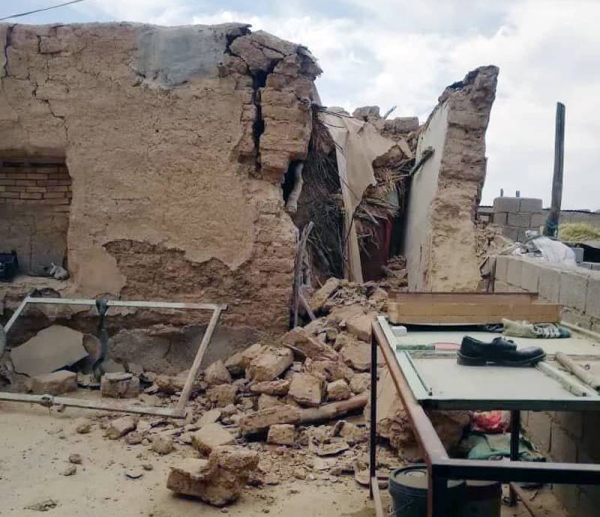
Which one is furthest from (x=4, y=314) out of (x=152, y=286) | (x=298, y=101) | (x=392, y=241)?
(x=392, y=241)

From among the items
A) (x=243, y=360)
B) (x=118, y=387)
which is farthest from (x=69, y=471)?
(x=243, y=360)

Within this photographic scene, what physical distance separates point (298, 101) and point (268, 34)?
660mm

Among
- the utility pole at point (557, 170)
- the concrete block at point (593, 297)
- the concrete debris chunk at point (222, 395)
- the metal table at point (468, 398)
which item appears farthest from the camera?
the utility pole at point (557, 170)

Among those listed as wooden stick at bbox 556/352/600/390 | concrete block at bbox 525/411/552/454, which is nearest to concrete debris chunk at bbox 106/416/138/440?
concrete block at bbox 525/411/552/454

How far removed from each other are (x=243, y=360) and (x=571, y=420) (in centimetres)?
266

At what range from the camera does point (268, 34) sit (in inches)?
211

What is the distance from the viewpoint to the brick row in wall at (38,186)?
5.89 meters

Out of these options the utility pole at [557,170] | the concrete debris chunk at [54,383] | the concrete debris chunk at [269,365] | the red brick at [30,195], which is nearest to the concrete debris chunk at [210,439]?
the concrete debris chunk at [269,365]

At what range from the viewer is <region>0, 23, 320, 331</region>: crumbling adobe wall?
210 inches

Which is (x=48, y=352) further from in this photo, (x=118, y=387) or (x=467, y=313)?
(x=467, y=313)

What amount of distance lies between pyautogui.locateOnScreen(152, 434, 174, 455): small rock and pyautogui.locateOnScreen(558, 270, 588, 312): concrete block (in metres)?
2.57

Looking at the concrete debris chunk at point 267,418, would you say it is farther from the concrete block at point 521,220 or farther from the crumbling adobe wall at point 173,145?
the concrete block at point 521,220

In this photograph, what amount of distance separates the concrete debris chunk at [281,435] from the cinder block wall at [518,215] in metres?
5.34

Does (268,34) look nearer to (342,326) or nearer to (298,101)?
(298,101)
